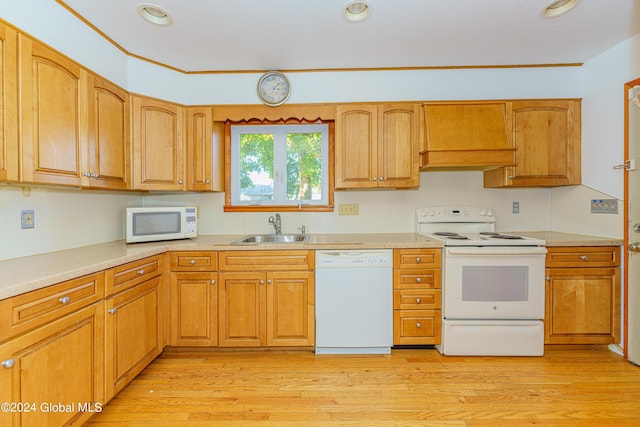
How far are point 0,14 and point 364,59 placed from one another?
2.19 metres

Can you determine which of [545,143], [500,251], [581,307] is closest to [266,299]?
[500,251]

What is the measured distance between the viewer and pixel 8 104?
144cm

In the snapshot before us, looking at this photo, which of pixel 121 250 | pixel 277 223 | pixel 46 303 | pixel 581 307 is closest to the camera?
A: pixel 46 303

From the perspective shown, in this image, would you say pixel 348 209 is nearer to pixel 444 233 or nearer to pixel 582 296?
pixel 444 233

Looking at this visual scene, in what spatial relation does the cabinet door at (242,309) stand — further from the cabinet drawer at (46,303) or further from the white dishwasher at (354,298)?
the cabinet drawer at (46,303)

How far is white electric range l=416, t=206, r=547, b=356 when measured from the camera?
231 centimetres

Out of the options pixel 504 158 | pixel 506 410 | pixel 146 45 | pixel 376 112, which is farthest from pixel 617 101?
pixel 146 45

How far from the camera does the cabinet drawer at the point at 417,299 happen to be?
2.37 meters

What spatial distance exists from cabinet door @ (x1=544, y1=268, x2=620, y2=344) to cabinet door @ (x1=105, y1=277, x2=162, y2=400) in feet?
9.65

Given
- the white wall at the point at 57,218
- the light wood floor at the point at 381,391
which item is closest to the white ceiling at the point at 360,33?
the white wall at the point at 57,218

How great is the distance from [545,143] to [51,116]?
138 inches

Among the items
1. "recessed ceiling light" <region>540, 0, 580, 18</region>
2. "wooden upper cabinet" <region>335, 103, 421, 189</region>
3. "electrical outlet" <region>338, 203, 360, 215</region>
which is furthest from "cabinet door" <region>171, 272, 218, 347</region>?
"recessed ceiling light" <region>540, 0, 580, 18</region>

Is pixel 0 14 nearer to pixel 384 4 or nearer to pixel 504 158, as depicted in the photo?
pixel 384 4

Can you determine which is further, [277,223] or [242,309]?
[277,223]
